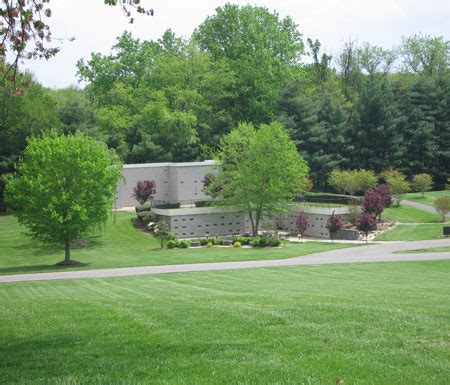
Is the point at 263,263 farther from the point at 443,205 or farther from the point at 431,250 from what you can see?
the point at 443,205

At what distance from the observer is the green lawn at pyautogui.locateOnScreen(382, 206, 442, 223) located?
48.3 m

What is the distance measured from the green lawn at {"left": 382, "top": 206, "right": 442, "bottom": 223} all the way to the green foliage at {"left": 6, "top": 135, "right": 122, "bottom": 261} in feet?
75.9

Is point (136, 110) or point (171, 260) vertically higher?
point (136, 110)

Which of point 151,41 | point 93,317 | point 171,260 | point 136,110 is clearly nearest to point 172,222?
point 171,260

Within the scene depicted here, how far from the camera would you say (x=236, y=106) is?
7306 cm

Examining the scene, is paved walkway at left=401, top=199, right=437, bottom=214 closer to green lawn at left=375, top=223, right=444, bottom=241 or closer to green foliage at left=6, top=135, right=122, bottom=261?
green lawn at left=375, top=223, right=444, bottom=241

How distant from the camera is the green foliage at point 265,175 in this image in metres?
47.7

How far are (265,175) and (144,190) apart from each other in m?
10.3

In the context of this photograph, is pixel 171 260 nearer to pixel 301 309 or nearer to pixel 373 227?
pixel 373 227

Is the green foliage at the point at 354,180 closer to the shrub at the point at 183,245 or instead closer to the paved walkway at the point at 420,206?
the paved walkway at the point at 420,206

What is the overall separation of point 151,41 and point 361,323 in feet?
257

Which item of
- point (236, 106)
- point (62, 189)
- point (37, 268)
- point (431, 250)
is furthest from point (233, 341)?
point (236, 106)

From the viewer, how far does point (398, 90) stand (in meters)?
71.7

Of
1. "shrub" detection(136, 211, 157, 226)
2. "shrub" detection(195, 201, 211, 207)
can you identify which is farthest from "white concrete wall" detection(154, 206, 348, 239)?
"shrub" detection(195, 201, 211, 207)
